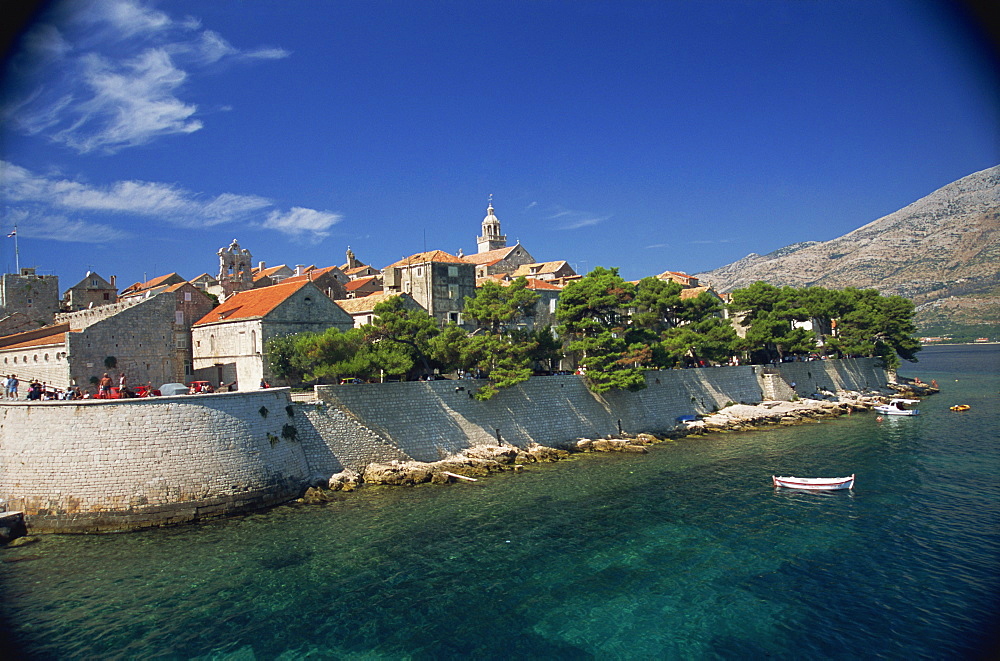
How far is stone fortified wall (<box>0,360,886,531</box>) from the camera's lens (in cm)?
2061

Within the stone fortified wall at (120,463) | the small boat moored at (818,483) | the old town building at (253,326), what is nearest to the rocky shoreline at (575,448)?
the stone fortified wall at (120,463)

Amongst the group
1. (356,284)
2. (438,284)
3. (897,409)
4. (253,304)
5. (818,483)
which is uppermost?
(356,284)

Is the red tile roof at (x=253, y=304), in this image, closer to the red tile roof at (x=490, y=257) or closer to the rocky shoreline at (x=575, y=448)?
the rocky shoreline at (x=575, y=448)

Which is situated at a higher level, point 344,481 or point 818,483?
point 344,481

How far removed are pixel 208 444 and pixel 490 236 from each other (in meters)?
54.4

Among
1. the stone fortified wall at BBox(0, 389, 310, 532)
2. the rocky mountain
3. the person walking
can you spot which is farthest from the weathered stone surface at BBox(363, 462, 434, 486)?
the rocky mountain

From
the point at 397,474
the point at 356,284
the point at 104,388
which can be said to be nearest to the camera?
the point at 104,388

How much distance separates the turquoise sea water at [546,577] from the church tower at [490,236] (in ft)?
165

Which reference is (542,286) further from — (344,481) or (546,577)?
(546,577)

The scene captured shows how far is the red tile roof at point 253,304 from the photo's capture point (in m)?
31.2

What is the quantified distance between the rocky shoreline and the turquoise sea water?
1294 millimetres

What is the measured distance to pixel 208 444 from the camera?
2183cm

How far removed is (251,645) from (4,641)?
5.73 m

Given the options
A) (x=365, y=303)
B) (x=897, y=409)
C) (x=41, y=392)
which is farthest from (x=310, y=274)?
(x=897, y=409)
